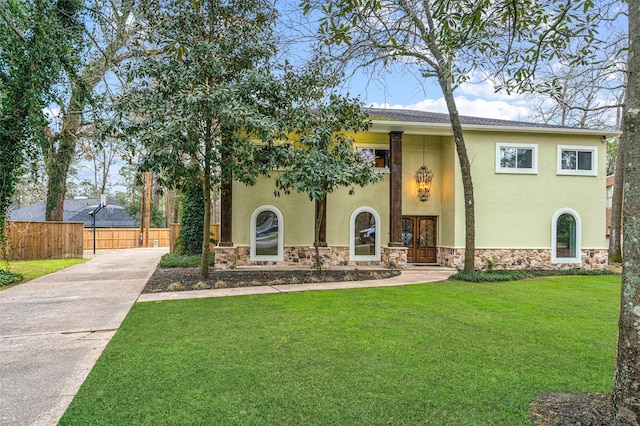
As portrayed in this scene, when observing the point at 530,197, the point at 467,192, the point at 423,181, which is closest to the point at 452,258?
the point at 467,192

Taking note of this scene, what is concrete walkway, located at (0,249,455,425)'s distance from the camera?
10.8 feet

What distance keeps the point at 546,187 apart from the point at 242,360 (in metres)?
13.0

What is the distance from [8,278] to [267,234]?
7.14 meters

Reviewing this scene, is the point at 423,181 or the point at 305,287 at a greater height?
the point at 423,181

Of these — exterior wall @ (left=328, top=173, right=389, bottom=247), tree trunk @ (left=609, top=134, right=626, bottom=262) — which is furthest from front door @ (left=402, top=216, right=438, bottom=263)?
tree trunk @ (left=609, top=134, right=626, bottom=262)

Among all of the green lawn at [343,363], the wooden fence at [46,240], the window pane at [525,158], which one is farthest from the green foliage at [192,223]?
the window pane at [525,158]

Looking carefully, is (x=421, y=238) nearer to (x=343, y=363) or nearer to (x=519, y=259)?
(x=519, y=259)

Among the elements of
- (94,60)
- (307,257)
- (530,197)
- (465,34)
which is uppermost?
(94,60)

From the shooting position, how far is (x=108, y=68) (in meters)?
10.8

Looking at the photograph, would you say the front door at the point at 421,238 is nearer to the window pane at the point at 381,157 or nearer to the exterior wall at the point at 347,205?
the exterior wall at the point at 347,205

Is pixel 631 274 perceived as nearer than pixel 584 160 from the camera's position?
Yes

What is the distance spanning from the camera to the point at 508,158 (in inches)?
525

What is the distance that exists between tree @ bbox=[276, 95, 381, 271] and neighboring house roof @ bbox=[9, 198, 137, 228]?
26.1m

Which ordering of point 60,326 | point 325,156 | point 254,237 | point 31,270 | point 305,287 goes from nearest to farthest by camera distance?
point 60,326, point 305,287, point 325,156, point 31,270, point 254,237
